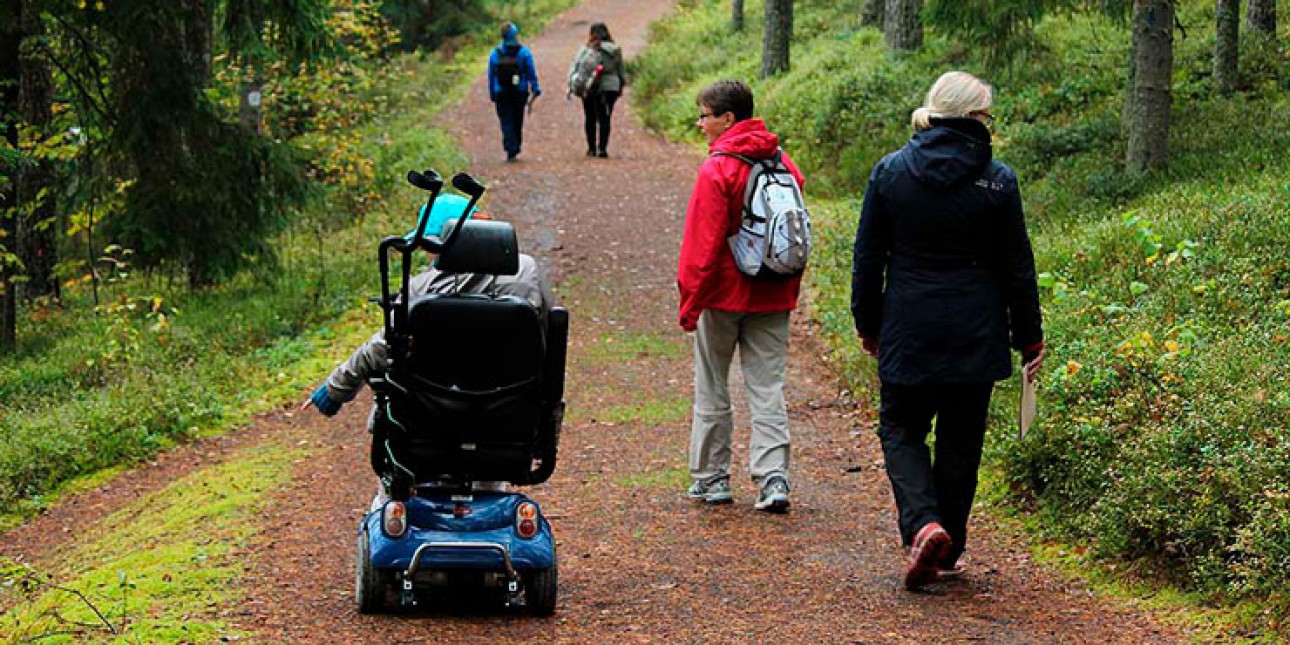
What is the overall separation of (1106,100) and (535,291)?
11.9 m

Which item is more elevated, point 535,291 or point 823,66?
point 823,66

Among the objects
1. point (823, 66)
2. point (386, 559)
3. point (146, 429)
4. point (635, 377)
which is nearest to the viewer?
point (386, 559)

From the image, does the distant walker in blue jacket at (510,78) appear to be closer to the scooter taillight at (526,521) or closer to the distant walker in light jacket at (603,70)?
the distant walker in light jacket at (603,70)

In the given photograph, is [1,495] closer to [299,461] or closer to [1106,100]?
[299,461]

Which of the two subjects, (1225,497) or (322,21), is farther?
(322,21)

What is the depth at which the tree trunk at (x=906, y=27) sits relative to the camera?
73.4 feet

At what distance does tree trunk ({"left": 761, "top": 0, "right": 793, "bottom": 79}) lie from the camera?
24.8 m

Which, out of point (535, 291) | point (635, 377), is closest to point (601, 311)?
point (635, 377)

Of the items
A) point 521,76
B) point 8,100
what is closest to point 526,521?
point 8,100

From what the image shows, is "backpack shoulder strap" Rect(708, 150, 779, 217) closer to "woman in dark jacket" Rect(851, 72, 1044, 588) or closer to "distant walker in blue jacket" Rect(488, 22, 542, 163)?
"woman in dark jacket" Rect(851, 72, 1044, 588)

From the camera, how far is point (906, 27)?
22.4 meters

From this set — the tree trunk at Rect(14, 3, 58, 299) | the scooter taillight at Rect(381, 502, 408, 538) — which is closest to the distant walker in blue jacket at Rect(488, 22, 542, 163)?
the tree trunk at Rect(14, 3, 58, 299)

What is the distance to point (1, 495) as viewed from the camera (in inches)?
381

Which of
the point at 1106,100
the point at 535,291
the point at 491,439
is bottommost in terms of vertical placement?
the point at 491,439
